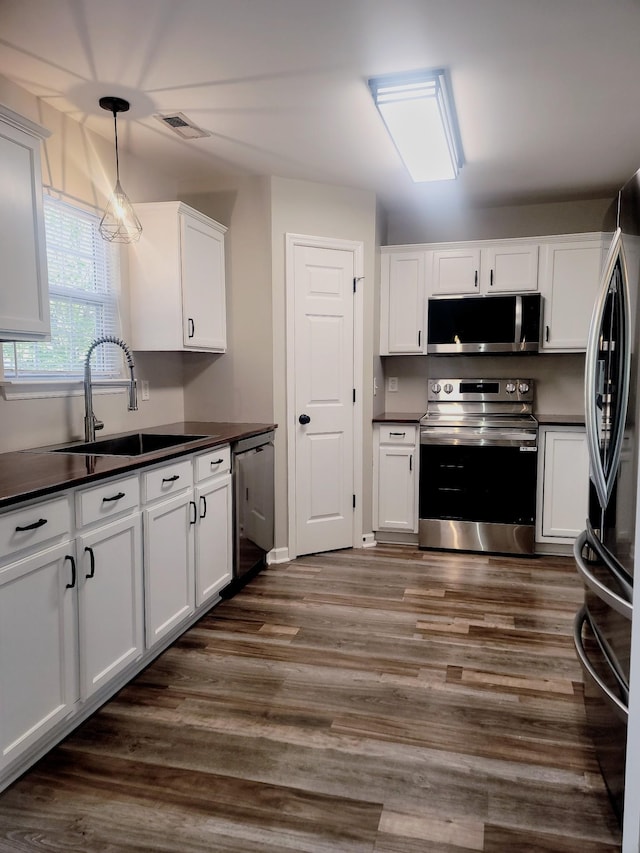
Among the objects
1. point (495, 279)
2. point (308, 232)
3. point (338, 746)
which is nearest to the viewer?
point (338, 746)

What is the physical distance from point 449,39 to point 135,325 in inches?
84.2

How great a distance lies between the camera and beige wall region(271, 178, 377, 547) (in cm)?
381

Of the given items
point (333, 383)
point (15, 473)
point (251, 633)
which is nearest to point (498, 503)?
point (333, 383)

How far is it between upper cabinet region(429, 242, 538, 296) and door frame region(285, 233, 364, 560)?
0.64 metres

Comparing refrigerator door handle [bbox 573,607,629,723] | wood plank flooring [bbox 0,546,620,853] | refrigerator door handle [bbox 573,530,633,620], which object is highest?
refrigerator door handle [bbox 573,530,633,620]

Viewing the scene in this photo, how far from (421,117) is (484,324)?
1.75 metres

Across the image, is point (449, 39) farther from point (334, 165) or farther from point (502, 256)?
point (502, 256)

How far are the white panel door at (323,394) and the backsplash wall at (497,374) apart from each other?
0.53 metres

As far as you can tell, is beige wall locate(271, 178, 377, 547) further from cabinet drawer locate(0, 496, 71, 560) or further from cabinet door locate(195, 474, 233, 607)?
cabinet drawer locate(0, 496, 71, 560)

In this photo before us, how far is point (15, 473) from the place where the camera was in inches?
79.9

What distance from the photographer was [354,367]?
4.13m

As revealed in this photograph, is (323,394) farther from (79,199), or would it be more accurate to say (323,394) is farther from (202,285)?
(79,199)

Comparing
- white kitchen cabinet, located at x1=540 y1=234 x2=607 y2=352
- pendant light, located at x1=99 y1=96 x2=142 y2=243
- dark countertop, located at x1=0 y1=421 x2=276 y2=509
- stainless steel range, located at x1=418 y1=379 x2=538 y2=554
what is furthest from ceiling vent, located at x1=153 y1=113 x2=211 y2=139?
white kitchen cabinet, located at x1=540 y1=234 x2=607 y2=352

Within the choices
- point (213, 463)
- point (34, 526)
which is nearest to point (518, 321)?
point (213, 463)
